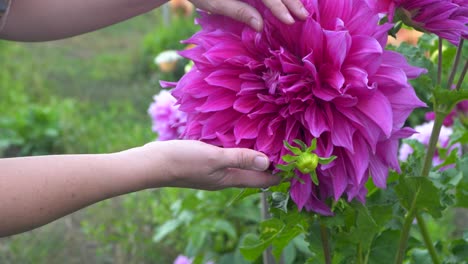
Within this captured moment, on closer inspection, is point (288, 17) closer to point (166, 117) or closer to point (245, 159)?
point (245, 159)

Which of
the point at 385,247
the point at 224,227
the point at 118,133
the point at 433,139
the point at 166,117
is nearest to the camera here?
the point at 433,139

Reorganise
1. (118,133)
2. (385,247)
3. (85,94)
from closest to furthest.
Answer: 1. (385,247)
2. (118,133)
3. (85,94)

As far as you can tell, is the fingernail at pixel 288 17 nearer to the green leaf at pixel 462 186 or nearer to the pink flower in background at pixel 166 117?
the green leaf at pixel 462 186

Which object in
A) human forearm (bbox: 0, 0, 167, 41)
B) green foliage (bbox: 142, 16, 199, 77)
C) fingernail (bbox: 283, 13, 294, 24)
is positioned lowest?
green foliage (bbox: 142, 16, 199, 77)

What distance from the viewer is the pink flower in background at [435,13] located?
0.99 metres

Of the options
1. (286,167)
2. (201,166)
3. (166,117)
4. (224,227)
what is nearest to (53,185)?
(201,166)

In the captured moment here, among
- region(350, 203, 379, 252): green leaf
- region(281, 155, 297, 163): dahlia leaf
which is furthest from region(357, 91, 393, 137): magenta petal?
region(350, 203, 379, 252): green leaf

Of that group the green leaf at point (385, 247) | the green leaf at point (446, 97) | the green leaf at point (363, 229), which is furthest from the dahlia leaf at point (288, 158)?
the green leaf at point (385, 247)

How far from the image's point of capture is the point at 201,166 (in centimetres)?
99

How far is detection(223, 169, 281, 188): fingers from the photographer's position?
1.00 meters

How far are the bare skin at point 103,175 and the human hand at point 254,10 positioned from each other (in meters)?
0.17

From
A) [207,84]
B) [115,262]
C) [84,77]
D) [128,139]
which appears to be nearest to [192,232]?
[115,262]

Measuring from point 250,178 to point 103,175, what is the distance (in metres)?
0.20

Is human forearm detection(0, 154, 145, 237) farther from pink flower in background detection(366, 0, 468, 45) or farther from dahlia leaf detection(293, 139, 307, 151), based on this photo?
pink flower in background detection(366, 0, 468, 45)
